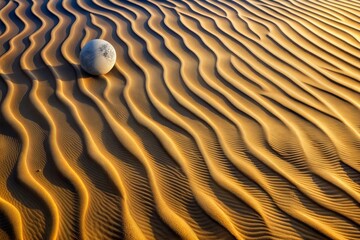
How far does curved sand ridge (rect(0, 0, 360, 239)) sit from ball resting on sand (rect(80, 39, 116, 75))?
0.31 ft

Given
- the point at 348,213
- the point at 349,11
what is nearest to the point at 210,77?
the point at 348,213

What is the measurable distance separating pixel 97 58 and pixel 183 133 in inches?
45.9

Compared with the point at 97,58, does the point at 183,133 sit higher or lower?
lower

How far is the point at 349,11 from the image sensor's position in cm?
441

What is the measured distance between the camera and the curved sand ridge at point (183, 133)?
1745 millimetres

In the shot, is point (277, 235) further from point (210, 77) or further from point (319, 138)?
point (210, 77)

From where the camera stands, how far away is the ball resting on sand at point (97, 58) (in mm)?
2932

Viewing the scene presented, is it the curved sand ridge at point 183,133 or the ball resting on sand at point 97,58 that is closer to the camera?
the curved sand ridge at point 183,133

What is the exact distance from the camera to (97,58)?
293cm

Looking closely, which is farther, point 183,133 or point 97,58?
point 97,58

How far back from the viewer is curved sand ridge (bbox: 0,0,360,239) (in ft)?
5.73

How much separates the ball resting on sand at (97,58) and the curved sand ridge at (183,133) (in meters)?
0.09

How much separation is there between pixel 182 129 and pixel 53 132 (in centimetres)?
90

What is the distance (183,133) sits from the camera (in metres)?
2.31
